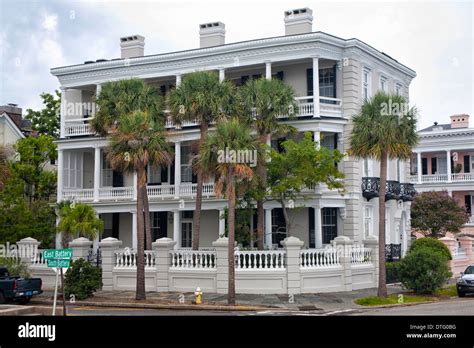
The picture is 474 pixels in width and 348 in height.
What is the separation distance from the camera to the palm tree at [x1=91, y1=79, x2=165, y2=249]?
96.2 feet

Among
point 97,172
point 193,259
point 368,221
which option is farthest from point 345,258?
point 97,172

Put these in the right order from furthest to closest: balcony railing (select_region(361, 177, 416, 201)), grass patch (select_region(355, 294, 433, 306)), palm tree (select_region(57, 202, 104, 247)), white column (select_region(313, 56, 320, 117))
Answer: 1. balcony railing (select_region(361, 177, 416, 201))
2. palm tree (select_region(57, 202, 104, 247))
3. white column (select_region(313, 56, 320, 117))
4. grass patch (select_region(355, 294, 433, 306))

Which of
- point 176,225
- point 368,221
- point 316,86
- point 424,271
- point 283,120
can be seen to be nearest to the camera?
point 424,271

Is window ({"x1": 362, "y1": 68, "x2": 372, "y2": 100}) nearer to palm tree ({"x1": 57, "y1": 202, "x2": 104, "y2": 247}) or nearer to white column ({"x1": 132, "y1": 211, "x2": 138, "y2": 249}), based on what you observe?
white column ({"x1": 132, "y1": 211, "x2": 138, "y2": 249})

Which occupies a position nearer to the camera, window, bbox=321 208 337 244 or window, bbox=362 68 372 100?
window, bbox=321 208 337 244

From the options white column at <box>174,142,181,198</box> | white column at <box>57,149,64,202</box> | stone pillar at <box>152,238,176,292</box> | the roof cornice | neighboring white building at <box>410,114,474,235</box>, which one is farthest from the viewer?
neighboring white building at <box>410,114,474,235</box>

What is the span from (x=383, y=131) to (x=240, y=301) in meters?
8.69

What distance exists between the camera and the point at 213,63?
37281mm

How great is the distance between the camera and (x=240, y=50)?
36344 millimetres

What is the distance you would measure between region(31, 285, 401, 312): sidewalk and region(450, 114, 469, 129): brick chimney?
1435 inches

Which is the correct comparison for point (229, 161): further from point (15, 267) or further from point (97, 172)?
point (97, 172)

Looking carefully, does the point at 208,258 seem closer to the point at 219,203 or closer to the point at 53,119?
the point at 219,203

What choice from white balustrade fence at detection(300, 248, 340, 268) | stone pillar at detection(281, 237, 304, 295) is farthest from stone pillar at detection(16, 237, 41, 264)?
white balustrade fence at detection(300, 248, 340, 268)

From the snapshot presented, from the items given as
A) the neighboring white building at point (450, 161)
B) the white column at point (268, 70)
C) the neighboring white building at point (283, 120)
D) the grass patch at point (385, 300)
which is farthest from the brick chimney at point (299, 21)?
the neighboring white building at point (450, 161)
